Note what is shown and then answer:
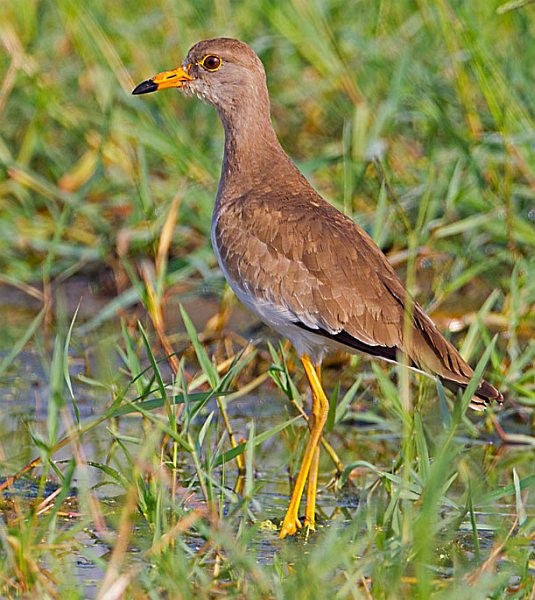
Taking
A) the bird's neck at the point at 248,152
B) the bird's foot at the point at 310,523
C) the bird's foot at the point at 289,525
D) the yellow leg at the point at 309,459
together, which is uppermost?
the bird's neck at the point at 248,152

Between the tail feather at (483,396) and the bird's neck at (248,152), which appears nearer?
the tail feather at (483,396)

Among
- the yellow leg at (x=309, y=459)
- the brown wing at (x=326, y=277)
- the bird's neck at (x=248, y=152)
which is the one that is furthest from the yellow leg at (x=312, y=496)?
the bird's neck at (x=248, y=152)

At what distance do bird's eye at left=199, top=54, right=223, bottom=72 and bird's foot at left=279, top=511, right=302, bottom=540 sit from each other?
6.07 ft

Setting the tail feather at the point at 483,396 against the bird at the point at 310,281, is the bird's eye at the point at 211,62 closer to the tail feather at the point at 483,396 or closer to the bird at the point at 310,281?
the bird at the point at 310,281

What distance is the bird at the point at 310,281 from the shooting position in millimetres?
4410

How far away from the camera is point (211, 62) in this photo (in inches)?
208

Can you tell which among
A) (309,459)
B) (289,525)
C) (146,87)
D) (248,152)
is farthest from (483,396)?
(146,87)

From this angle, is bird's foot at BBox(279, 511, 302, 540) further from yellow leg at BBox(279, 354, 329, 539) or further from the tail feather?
the tail feather

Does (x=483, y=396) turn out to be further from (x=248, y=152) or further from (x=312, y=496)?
(x=248, y=152)

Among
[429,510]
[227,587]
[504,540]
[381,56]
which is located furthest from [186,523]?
[381,56]

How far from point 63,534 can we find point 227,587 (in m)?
0.43

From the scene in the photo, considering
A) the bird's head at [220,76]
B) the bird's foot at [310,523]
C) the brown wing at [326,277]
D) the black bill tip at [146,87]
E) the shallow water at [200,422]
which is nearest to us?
the shallow water at [200,422]

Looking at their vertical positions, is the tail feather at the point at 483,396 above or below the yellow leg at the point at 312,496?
above

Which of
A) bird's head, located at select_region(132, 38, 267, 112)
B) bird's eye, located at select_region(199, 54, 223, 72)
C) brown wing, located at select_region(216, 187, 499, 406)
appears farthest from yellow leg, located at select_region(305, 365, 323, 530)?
bird's eye, located at select_region(199, 54, 223, 72)
